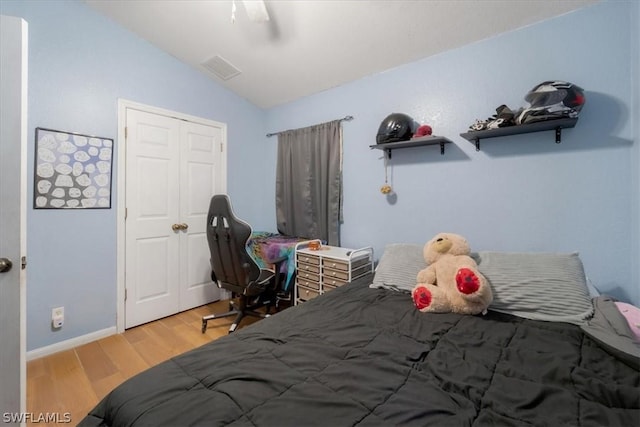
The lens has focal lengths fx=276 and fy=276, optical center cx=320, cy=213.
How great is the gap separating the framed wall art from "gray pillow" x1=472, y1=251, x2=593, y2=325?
2.95 meters

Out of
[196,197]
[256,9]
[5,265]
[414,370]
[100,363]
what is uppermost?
[256,9]

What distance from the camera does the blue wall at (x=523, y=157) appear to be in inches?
64.1

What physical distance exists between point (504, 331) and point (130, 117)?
3151 millimetres

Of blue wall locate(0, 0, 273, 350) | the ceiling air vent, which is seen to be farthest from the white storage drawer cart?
the ceiling air vent

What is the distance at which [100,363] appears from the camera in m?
2.00

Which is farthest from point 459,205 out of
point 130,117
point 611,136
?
point 130,117

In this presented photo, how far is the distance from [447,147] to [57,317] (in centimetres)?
333

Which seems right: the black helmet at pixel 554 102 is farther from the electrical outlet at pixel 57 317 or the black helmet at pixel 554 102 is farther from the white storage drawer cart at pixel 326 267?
the electrical outlet at pixel 57 317

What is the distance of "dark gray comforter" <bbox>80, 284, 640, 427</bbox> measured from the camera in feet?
2.43

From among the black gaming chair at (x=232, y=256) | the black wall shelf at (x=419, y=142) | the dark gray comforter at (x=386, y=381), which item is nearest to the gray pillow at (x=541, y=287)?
the dark gray comforter at (x=386, y=381)

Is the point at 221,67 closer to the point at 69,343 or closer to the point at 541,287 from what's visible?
the point at 69,343

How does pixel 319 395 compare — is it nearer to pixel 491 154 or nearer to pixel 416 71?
pixel 491 154

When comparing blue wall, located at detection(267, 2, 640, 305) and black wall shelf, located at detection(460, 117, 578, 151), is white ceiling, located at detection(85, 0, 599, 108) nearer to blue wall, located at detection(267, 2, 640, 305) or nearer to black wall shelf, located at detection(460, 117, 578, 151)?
blue wall, located at detection(267, 2, 640, 305)

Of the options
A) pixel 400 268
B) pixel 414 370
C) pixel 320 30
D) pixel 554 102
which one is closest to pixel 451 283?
pixel 400 268
